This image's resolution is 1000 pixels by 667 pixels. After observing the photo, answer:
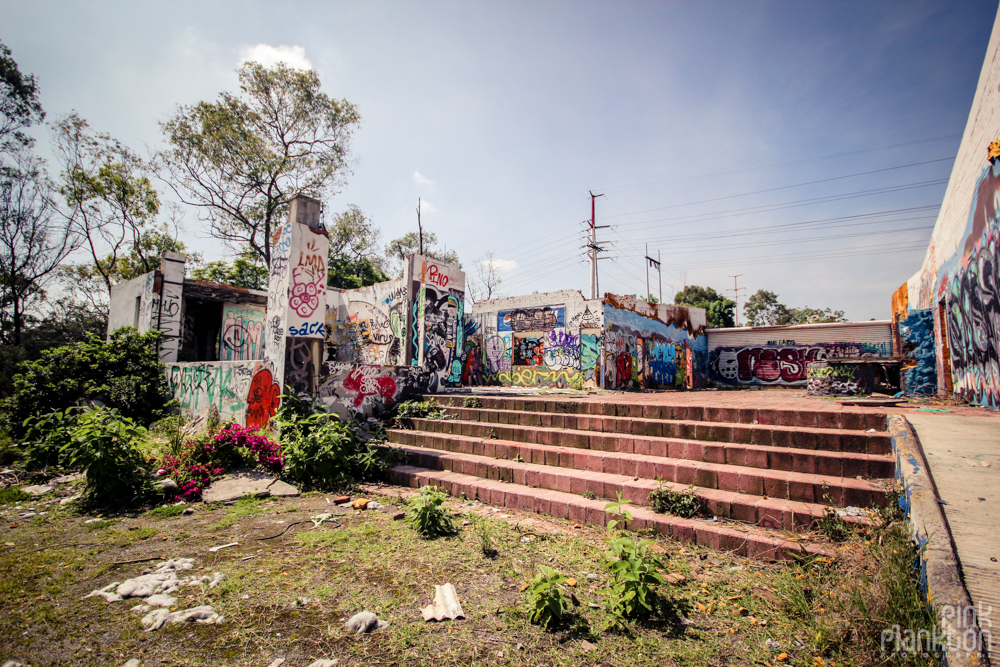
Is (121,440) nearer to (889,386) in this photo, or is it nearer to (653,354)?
(889,386)

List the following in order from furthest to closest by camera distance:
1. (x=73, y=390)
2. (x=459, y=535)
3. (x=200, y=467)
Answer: (x=73, y=390)
(x=200, y=467)
(x=459, y=535)

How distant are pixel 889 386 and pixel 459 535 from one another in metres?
11.8

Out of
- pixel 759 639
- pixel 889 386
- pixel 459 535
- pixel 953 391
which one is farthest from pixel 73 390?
pixel 889 386

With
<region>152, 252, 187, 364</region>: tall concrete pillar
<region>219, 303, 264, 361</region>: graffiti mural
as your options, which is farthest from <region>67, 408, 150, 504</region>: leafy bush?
<region>219, 303, 264, 361</region>: graffiti mural

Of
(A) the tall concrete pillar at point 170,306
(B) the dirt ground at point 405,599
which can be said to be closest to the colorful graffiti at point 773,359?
(B) the dirt ground at point 405,599

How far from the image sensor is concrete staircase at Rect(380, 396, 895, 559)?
3.76 m

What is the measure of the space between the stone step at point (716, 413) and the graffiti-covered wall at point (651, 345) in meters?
7.48

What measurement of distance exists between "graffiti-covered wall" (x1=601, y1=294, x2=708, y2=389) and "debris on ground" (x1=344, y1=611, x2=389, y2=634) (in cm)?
1224

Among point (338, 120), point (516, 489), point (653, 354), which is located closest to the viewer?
point (516, 489)

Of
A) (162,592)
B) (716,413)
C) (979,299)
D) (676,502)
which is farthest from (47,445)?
(979,299)

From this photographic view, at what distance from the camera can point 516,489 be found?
5078 millimetres

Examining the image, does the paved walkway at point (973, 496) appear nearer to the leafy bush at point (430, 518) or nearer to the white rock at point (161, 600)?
the leafy bush at point (430, 518)

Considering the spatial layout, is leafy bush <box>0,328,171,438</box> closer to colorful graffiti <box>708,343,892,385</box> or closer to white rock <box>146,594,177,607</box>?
white rock <box>146,594,177,607</box>

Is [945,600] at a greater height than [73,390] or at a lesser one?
lesser
